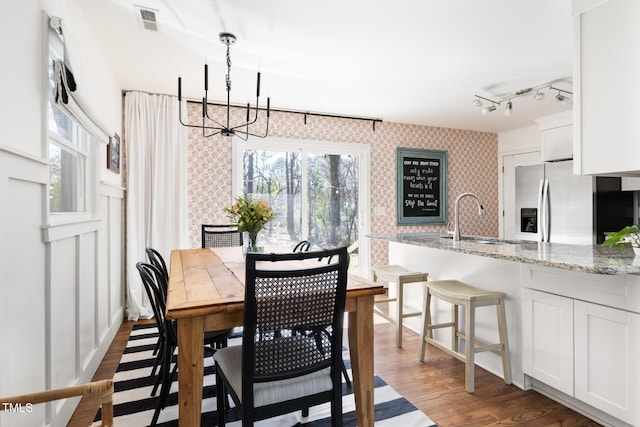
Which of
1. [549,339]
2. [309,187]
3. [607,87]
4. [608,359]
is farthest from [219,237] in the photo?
[607,87]

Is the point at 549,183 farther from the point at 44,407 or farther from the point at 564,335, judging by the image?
the point at 44,407

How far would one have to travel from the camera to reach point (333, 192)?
195 inches

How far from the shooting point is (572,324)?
1.94 metres

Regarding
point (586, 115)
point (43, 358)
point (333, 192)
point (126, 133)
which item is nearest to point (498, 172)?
point (333, 192)

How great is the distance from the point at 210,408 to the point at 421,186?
4226mm

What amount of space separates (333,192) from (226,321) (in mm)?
3621

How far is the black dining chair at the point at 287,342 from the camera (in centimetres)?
132

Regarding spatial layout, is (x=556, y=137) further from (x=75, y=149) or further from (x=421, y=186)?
(x=75, y=149)

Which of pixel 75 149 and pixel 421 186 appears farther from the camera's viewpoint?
pixel 421 186

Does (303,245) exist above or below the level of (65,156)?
below

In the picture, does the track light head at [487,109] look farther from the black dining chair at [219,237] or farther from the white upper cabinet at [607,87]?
the black dining chair at [219,237]

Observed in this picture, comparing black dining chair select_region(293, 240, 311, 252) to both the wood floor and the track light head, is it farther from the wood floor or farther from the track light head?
the track light head

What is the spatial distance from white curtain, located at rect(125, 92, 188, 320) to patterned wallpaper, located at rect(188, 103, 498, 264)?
0.19 metres

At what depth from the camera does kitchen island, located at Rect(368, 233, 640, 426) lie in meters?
1.70
